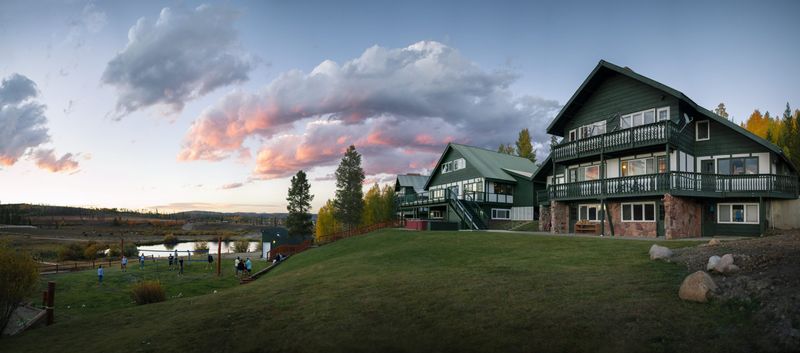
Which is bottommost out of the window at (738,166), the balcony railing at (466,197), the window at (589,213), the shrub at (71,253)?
the shrub at (71,253)

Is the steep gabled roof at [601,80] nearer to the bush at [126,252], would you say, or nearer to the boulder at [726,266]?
the boulder at [726,266]

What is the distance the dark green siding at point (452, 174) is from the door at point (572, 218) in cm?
1630

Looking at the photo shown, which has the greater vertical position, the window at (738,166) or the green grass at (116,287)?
the window at (738,166)

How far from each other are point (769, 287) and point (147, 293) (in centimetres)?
2559

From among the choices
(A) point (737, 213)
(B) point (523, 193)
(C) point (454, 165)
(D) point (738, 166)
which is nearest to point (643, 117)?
(D) point (738, 166)

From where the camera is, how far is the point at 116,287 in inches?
1261

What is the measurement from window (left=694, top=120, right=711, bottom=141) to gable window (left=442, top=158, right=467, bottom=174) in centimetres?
2658

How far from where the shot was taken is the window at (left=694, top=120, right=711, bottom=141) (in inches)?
1129

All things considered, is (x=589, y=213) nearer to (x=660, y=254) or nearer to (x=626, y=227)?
(x=626, y=227)

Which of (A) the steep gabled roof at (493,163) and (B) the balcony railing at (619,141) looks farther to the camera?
(A) the steep gabled roof at (493,163)

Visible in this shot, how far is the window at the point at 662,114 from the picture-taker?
28.5 meters

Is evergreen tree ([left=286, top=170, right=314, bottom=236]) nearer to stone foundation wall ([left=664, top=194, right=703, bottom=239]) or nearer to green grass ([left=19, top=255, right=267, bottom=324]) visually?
green grass ([left=19, top=255, right=267, bottom=324])

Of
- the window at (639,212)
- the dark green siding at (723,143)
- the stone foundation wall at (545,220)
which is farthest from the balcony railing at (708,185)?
the stone foundation wall at (545,220)

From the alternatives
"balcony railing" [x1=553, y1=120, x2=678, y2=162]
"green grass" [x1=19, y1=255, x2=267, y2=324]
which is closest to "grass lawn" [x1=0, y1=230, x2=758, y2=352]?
"green grass" [x1=19, y1=255, x2=267, y2=324]
